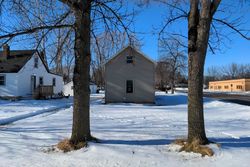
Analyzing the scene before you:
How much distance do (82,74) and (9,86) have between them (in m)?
27.4

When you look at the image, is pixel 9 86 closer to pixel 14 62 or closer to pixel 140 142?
pixel 14 62

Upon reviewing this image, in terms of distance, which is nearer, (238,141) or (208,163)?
(208,163)

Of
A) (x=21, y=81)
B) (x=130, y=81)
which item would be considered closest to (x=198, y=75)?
(x=130, y=81)

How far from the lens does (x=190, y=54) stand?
7.91 metres

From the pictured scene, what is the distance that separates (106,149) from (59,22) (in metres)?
3.98

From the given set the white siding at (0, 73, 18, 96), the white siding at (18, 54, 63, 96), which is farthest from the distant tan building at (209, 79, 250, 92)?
the white siding at (0, 73, 18, 96)

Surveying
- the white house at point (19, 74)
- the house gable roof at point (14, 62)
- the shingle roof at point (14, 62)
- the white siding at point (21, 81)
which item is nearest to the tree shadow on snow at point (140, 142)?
the white house at point (19, 74)

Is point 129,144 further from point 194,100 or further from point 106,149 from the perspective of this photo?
point 194,100

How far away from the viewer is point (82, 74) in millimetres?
8266

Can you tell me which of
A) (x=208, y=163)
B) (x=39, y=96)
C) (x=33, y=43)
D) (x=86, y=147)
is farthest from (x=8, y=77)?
(x=208, y=163)

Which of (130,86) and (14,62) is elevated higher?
(14,62)

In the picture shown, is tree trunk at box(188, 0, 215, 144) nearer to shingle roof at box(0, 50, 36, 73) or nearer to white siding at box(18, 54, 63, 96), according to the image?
white siding at box(18, 54, 63, 96)

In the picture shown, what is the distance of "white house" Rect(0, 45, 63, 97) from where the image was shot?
3347 cm

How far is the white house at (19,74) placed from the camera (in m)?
33.5
